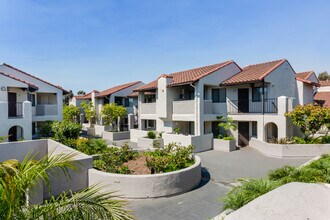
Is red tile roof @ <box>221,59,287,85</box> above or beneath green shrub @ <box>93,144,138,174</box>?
above

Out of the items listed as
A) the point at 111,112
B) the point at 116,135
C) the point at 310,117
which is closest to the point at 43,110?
the point at 111,112

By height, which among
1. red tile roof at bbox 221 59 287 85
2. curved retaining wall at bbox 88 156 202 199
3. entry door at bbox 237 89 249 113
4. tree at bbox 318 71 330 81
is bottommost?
curved retaining wall at bbox 88 156 202 199

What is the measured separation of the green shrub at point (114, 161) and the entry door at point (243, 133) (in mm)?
12534

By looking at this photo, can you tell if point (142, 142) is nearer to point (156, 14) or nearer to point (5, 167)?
point (156, 14)

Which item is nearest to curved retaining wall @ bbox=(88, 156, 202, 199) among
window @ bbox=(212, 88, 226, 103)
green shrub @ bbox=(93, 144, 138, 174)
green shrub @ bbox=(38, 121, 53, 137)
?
green shrub @ bbox=(93, 144, 138, 174)

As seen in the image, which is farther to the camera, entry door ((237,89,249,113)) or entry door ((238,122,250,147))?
entry door ((238,122,250,147))

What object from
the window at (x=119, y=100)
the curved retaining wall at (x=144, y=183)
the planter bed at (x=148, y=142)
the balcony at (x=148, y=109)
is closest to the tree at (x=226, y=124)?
the planter bed at (x=148, y=142)

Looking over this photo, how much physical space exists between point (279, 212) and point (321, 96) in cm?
3175

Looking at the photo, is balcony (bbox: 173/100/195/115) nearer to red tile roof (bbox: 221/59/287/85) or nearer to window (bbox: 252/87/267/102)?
red tile roof (bbox: 221/59/287/85)

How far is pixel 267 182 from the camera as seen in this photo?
7.14m

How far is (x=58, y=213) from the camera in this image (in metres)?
3.92

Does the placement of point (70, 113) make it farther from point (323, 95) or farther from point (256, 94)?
point (323, 95)

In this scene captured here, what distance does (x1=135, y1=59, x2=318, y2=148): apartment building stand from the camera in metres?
19.2

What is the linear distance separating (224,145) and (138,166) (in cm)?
982
